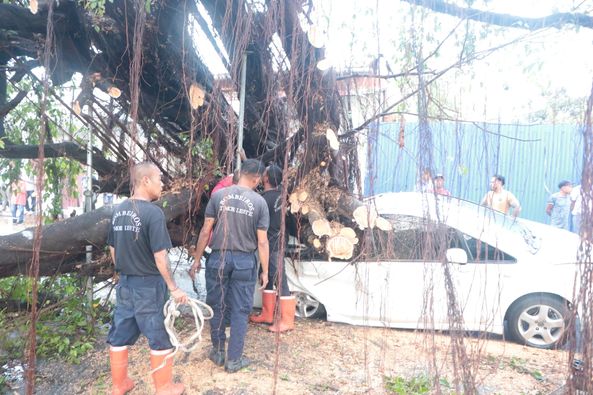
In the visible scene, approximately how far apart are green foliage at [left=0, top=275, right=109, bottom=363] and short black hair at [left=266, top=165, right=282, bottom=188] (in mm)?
2308

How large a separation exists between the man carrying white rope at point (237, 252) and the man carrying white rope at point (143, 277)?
1.78ft

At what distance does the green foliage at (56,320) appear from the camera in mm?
3992

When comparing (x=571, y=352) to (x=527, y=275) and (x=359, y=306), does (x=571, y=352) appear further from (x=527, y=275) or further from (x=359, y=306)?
(x=359, y=306)

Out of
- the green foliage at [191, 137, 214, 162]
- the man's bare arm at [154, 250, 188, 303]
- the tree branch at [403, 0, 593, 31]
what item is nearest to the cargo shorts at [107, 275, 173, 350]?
the man's bare arm at [154, 250, 188, 303]

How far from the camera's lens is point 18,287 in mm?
4469

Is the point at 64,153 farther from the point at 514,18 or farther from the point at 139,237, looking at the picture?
the point at 514,18

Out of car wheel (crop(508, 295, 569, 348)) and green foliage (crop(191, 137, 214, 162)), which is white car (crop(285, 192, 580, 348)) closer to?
car wheel (crop(508, 295, 569, 348))

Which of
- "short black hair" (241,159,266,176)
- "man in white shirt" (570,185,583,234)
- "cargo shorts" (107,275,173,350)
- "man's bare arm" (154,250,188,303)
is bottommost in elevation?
"cargo shorts" (107,275,173,350)

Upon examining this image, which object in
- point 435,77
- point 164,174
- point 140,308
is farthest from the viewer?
point 164,174

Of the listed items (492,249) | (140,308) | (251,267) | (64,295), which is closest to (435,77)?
(251,267)

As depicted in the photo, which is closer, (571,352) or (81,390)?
(571,352)

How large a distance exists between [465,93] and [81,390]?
11.8ft

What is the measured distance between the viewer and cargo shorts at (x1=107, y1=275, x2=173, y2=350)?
9.80 feet

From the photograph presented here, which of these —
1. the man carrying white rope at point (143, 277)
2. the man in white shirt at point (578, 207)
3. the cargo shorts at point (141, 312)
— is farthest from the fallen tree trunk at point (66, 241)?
the man in white shirt at point (578, 207)
